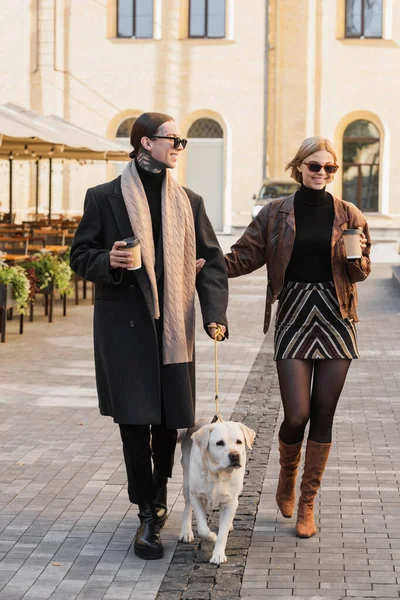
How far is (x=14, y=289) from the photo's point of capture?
45.6ft

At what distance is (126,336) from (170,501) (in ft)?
4.47

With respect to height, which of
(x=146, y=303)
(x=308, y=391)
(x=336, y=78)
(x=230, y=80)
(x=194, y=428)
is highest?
(x=336, y=78)

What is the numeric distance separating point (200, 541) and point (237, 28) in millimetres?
35296

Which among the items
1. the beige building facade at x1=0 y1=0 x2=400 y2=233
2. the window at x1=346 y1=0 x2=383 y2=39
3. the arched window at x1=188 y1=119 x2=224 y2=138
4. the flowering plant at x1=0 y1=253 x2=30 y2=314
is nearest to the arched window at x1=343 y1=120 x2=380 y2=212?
the beige building facade at x1=0 y1=0 x2=400 y2=233

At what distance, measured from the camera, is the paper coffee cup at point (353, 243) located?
18.4ft

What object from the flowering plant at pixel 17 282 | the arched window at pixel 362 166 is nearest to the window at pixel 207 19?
the arched window at pixel 362 166

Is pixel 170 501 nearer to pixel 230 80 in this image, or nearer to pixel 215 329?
pixel 215 329

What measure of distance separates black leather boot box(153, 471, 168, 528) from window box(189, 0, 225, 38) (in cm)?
3512

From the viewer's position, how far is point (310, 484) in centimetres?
598

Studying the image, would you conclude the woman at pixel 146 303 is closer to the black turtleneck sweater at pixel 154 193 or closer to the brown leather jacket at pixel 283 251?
the black turtleneck sweater at pixel 154 193

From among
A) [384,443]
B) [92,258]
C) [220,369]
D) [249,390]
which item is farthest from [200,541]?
[220,369]

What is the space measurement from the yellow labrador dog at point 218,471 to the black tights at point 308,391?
474 mm

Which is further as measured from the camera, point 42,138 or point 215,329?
point 42,138

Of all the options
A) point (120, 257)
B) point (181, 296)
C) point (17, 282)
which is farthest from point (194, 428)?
point (17, 282)
